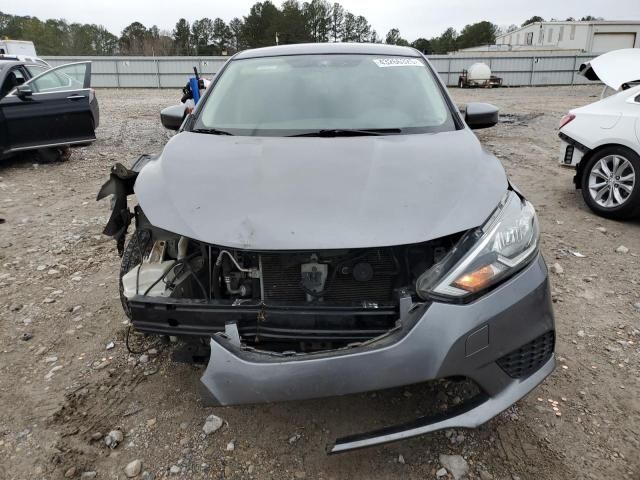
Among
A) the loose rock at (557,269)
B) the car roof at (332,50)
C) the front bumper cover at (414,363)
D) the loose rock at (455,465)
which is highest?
the car roof at (332,50)

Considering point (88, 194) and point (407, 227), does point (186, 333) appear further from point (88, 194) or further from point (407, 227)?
point (88, 194)

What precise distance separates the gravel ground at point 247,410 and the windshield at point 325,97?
1378mm

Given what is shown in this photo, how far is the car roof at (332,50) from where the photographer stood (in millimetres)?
3246

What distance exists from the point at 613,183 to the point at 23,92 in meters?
7.26

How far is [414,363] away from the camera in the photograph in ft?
5.12

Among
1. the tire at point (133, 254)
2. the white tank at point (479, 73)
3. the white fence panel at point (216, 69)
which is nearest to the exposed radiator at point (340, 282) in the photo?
the tire at point (133, 254)

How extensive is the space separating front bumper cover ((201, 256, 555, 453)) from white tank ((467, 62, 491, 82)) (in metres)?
25.1

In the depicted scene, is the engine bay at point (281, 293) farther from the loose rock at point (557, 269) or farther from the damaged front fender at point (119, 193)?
the loose rock at point (557, 269)

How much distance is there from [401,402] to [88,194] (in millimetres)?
4868

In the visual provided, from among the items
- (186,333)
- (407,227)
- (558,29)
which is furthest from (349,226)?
(558,29)

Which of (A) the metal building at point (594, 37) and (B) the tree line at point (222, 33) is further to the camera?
(B) the tree line at point (222, 33)

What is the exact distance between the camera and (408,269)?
1889mm

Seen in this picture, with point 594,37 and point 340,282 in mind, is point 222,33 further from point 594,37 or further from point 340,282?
point 340,282

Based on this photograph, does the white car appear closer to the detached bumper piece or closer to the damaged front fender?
the detached bumper piece
